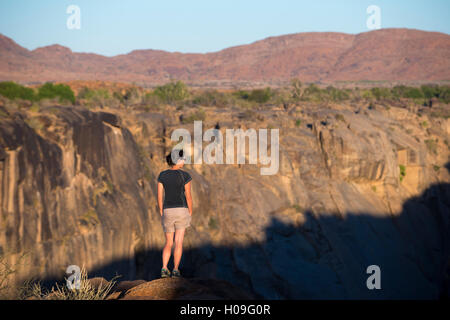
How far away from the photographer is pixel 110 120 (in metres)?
15.6

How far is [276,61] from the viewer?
15625 cm

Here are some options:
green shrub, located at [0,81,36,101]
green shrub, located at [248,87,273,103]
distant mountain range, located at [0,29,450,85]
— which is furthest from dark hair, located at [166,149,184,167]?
distant mountain range, located at [0,29,450,85]

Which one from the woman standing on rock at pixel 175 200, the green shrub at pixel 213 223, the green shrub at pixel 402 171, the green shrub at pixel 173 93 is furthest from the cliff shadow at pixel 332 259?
the green shrub at pixel 173 93

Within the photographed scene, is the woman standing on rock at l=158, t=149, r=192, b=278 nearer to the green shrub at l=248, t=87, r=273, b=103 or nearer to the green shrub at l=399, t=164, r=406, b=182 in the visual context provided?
the green shrub at l=399, t=164, r=406, b=182

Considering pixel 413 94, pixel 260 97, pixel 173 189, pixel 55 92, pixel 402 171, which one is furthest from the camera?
pixel 413 94

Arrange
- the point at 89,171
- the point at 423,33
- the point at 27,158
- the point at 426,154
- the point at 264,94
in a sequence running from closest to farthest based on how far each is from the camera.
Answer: the point at 27,158 < the point at 89,171 < the point at 426,154 < the point at 264,94 < the point at 423,33

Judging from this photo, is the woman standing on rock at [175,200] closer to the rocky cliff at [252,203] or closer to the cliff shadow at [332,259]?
the rocky cliff at [252,203]

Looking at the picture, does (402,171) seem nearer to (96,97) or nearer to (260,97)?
(260,97)

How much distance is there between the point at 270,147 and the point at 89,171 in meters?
11.3

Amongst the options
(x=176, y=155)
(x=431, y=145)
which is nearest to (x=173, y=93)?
(x=431, y=145)

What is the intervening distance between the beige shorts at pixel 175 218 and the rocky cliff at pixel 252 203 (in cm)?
190

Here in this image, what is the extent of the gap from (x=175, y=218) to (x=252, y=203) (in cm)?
1402

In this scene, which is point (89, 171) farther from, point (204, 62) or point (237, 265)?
point (204, 62)
